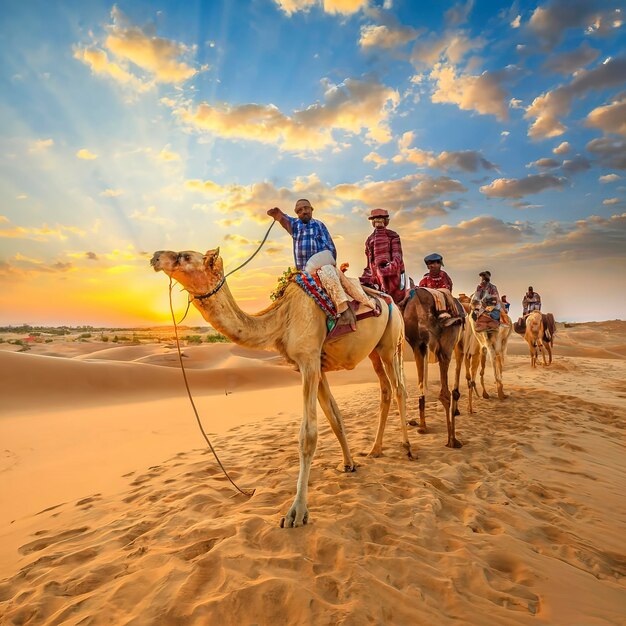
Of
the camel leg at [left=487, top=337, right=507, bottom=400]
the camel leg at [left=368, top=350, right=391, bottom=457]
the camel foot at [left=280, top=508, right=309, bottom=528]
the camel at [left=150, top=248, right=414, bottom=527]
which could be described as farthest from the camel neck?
the camel leg at [left=487, top=337, right=507, bottom=400]

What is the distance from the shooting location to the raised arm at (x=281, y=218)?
4851 millimetres

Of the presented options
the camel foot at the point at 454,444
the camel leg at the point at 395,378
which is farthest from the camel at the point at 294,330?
the camel foot at the point at 454,444

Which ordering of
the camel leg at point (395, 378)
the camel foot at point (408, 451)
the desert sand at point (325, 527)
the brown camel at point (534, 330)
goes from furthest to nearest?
1. the brown camel at point (534, 330)
2. the camel leg at point (395, 378)
3. the camel foot at point (408, 451)
4. the desert sand at point (325, 527)

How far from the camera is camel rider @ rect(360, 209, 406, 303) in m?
6.64

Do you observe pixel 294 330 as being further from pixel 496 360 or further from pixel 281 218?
pixel 496 360

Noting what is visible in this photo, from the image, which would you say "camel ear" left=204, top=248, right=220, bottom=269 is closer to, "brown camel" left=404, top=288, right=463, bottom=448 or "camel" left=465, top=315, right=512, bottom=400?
"brown camel" left=404, top=288, right=463, bottom=448

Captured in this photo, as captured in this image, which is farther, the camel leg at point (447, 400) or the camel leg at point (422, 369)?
the camel leg at point (422, 369)

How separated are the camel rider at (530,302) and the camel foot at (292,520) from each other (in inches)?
827

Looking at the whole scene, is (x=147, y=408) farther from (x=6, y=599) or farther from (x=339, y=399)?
(x=6, y=599)

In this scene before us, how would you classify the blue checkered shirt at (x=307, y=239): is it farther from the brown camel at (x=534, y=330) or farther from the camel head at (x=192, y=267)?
the brown camel at (x=534, y=330)

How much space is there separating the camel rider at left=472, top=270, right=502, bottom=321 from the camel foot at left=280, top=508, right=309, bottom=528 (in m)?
8.57

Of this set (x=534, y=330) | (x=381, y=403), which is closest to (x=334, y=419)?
(x=381, y=403)

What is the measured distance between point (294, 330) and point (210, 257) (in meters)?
1.23

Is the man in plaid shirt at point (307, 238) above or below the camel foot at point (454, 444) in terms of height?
above
